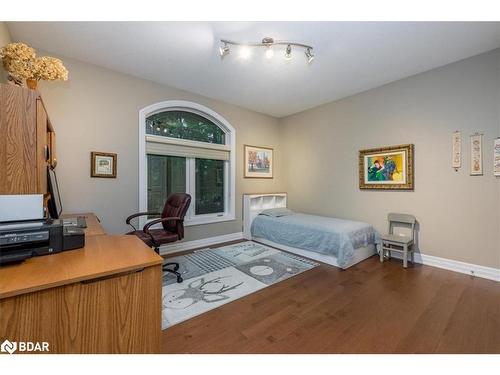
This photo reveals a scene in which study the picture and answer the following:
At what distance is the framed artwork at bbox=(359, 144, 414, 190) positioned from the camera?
125 inches

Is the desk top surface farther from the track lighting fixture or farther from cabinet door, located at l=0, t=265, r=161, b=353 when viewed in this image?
A: the track lighting fixture

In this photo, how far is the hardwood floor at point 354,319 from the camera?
5.08 ft

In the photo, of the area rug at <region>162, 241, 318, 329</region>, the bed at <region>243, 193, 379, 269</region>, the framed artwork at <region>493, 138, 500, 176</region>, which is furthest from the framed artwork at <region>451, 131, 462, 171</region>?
the area rug at <region>162, 241, 318, 329</region>

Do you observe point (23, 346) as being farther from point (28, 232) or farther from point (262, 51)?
point (262, 51)

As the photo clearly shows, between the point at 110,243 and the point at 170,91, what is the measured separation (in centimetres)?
285

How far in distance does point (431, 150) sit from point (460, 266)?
1.53 m

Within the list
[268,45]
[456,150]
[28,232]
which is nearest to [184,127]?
[268,45]

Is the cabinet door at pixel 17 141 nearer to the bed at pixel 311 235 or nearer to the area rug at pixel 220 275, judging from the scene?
the area rug at pixel 220 275

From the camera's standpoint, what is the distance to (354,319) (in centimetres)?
185

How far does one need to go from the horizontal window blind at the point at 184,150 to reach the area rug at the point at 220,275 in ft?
5.33

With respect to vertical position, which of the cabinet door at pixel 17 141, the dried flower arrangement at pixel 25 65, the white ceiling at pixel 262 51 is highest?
the white ceiling at pixel 262 51

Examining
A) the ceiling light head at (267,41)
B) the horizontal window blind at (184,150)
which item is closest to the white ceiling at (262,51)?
the ceiling light head at (267,41)

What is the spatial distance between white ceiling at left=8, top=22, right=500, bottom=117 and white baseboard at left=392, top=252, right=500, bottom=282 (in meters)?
2.56
